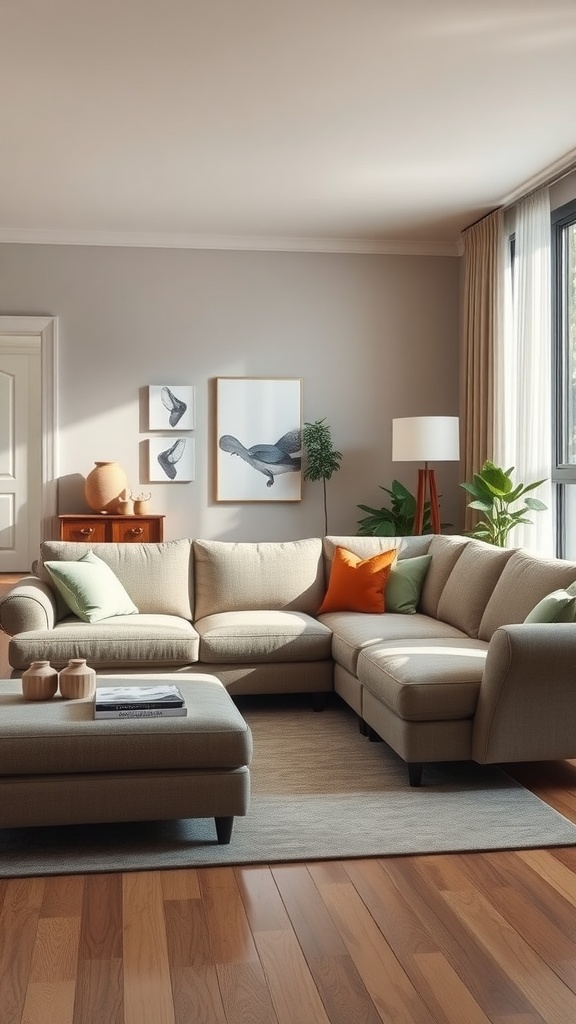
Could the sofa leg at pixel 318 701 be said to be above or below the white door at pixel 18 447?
below

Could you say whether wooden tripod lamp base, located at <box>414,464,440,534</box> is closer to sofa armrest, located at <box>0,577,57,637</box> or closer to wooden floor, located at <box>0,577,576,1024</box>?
sofa armrest, located at <box>0,577,57,637</box>

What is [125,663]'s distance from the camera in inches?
182

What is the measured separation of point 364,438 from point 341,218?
5.18ft

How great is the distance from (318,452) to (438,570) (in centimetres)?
214

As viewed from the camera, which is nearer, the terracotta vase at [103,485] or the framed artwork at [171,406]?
the terracotta vase at [103,485]

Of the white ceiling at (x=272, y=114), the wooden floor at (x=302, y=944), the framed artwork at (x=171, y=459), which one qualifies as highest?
the white ceiling at (x=272, y=114)

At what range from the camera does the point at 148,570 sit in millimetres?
5285

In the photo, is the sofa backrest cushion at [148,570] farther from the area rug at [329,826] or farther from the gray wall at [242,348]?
the gray wall at [242,348]

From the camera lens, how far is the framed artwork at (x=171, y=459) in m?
7.16

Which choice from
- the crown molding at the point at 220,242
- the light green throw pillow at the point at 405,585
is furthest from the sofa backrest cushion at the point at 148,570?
the crown molding at the point at 220,242

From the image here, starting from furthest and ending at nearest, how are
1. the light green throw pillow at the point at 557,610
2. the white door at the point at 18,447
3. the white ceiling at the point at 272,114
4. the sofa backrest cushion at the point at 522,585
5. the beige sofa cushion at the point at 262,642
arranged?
the white door at the point at 18,447 → the beige sofa cushion at the point at 262,642 → the sofa backrest cushion at the point at 522,585 → the white ceiling at the point at 272,114 → the light green throw pillow at the point at 557,610

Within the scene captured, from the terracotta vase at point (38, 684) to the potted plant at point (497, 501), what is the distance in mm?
3324

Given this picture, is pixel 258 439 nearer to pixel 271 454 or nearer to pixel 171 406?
pixel 271 454

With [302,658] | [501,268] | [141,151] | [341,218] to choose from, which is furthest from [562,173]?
[302,658]
